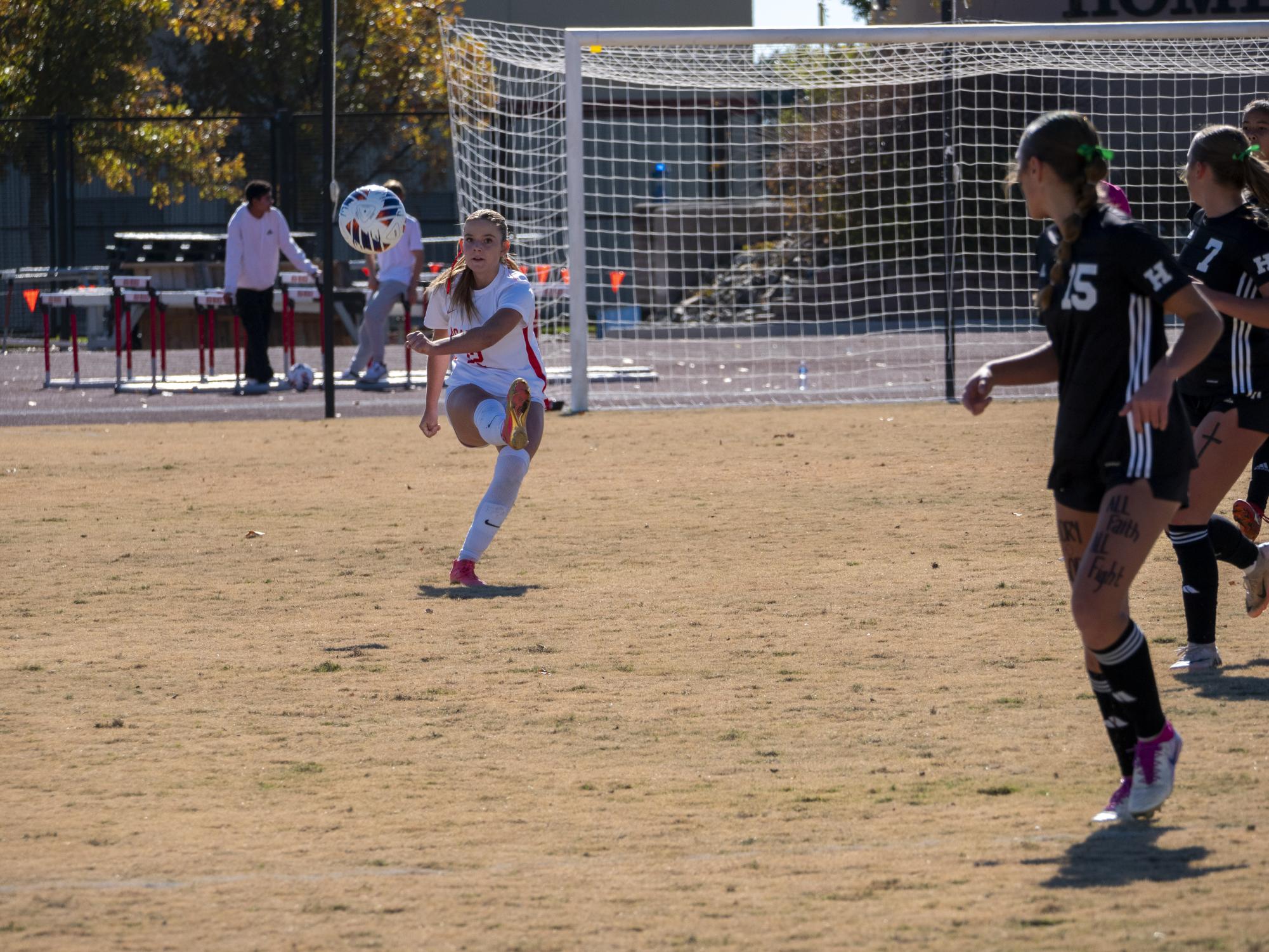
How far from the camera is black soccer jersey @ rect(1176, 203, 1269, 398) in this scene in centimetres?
616

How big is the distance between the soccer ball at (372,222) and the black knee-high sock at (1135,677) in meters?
8.20

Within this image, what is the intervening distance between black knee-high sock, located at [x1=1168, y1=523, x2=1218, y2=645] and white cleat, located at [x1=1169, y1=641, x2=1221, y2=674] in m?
0.02

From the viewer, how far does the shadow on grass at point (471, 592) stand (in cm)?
815

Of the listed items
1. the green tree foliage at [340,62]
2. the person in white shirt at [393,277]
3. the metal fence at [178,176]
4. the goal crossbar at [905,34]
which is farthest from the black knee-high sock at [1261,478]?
the green tree foliage at [340,62]

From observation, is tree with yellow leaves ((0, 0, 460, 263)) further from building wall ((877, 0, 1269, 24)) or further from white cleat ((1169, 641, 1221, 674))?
white cleat ((1169, 641, 1221, 674))

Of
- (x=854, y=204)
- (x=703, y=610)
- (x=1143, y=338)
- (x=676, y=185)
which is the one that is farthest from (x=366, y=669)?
(x=676, y=185)

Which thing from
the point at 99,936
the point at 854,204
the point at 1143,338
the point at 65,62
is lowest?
the point at 99,936

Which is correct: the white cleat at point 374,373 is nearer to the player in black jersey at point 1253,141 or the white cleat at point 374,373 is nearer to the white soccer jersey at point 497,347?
the white soccer jersey at point 497,347

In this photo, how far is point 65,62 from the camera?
33.4 metres

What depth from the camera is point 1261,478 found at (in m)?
7.47

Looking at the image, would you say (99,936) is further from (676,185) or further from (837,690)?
(676,185)

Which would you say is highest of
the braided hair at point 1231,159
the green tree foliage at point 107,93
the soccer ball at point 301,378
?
the green tree foliage at point 107,93

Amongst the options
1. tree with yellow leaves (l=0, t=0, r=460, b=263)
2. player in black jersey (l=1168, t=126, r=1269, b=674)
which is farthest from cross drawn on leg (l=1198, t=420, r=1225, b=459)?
tree with yellow leaves (l=0, t=0, r=460, b=263)

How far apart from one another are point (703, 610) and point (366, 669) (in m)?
1.69
